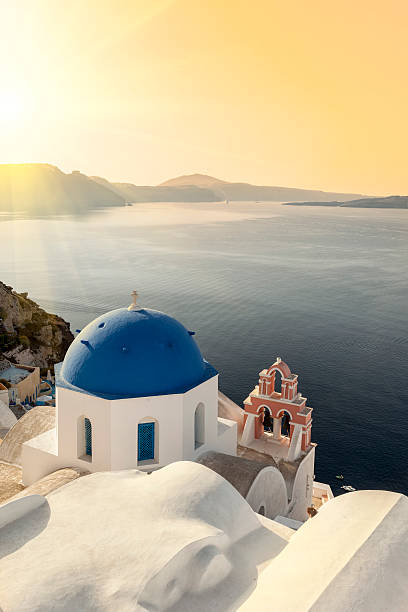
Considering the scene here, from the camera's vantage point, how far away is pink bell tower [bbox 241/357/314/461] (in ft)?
52.6

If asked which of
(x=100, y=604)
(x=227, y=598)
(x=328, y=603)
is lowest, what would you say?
(x=227, y=598)

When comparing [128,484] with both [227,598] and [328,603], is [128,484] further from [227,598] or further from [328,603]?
[328,603]

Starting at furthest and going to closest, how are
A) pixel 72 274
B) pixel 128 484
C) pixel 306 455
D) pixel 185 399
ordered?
pixel 72 274, pixel 306 455, pixel 185 399, pixel 128 484

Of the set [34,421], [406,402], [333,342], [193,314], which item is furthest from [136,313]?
[193,314]

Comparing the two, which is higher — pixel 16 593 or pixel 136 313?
pixel 136 313

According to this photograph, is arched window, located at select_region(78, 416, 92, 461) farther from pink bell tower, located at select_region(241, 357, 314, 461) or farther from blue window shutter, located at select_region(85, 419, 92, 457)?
pink bell tower, located at select_region(241, 357, 314, 461)

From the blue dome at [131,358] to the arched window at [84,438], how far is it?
0.98m

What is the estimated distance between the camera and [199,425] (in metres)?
13.0

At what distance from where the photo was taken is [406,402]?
3319cm

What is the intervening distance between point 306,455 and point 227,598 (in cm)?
962

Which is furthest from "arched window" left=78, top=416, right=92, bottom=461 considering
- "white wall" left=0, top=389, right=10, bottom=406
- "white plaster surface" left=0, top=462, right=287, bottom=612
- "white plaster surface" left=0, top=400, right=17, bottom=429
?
"white wall" left=0, top=389, right=10, bottom=406

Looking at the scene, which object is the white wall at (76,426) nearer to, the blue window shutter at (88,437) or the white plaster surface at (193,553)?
the blue window shutter at (88,437)

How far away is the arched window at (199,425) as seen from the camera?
12.9 metres

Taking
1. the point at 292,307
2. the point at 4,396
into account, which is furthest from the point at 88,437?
the point at 292,307
